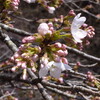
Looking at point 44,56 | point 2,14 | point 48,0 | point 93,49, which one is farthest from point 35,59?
point 93,49

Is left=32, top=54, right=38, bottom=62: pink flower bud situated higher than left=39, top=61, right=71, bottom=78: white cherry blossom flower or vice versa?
left=32, top=54, right=38, bottom=62: pink flower bud

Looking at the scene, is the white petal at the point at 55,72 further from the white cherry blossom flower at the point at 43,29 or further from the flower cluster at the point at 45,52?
the white cherry blossom flower at the point at 43,29

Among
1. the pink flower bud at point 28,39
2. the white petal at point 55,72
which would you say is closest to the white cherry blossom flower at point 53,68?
the white petal at point 55,72

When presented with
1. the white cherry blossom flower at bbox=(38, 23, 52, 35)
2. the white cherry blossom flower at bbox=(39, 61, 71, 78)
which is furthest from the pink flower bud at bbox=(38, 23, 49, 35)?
the white cherry blossom flower at bbox=(39, 61, 71, 78)

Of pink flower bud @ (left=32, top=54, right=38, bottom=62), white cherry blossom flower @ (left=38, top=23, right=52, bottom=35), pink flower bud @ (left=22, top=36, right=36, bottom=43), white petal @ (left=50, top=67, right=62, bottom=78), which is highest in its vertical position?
white cherry blossom flower @ (left=38, top=23, right=52, bottom=35)

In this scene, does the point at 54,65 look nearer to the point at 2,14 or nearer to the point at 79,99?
the point at 79,99

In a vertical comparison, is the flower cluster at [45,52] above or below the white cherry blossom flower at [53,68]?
above

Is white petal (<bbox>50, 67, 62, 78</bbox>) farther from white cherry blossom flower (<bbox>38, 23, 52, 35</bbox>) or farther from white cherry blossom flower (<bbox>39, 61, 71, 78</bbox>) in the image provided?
white cherry blossom flower (<bbox>38, 23, 52, 35</bbox>)

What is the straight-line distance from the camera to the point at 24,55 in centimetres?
80

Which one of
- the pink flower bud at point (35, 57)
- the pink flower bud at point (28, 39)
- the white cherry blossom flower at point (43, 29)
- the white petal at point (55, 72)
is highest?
the white cherry blossom flower at point (43, 29)

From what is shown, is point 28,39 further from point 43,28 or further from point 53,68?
point 53,68

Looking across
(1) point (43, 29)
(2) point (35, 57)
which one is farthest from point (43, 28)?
(2) point (35, 57)

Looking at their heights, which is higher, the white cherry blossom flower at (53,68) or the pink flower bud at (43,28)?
→ the pink flower bud at (43,28)

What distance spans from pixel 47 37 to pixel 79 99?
529mm
